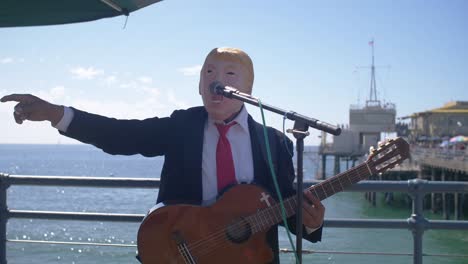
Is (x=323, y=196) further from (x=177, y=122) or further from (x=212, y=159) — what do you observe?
(x=177, y=122)

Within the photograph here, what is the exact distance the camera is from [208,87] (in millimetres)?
2688

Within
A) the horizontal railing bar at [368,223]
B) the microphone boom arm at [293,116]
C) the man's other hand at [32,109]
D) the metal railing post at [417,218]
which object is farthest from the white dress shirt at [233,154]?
the metal railing post at [417,218]

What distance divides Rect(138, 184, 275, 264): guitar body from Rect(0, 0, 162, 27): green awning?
115 cm

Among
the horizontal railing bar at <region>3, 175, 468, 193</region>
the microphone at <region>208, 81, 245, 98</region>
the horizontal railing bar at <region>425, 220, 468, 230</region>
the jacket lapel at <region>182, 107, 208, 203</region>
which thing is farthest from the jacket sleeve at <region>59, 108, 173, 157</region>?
the horizontal railing bar at <region>425, 220, 468, 230</region>

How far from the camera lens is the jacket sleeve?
2496 millimetres

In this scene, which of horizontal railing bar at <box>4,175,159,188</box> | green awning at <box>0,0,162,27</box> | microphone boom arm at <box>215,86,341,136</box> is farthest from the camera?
horizontal railing bar at <box>4,175,159,188</box>

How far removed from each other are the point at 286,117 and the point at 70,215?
2.16 meters

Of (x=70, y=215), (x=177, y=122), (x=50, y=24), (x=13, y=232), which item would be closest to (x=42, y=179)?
(x=70, y=215)

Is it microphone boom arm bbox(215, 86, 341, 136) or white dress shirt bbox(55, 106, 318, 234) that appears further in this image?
white dress shirt bbox(55, 106, 318, 234)

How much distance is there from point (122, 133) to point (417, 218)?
79.6 inches

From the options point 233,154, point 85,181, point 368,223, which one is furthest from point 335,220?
point 85,181

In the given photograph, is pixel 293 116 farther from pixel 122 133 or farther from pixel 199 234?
pixel 122 133

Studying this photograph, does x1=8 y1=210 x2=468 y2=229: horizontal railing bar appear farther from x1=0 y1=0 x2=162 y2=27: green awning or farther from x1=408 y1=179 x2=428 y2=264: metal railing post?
x1=0 y1=0 x2=162 y2=27: green awning

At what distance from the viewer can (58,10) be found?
2.78 m
